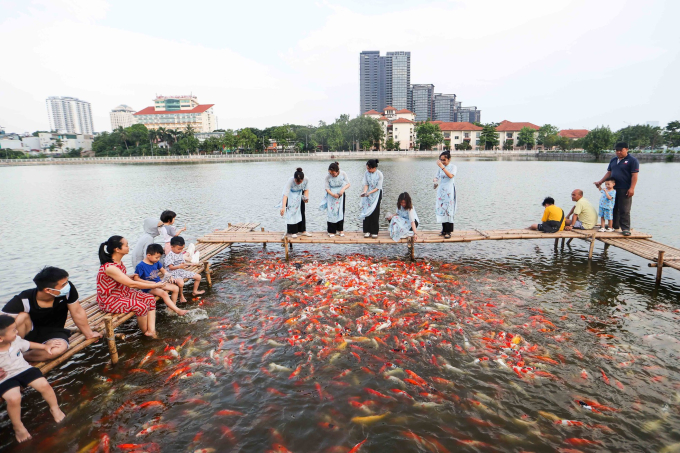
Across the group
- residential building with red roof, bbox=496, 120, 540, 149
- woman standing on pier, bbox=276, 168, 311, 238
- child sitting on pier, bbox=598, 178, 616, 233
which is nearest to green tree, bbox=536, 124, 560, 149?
residential building with red roof, bbox=496, 120, 540, 149

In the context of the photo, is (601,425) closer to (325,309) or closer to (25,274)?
(325,309)

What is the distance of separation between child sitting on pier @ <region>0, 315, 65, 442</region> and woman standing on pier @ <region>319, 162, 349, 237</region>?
8424mm

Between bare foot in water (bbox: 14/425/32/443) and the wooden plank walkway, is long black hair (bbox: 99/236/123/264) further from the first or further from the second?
bare foot in water (bbox: 14/425/32/443)

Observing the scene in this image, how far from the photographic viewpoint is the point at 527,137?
4564 inches

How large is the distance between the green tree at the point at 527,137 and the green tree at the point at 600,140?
126ft

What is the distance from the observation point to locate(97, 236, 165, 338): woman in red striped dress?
20.8 ft

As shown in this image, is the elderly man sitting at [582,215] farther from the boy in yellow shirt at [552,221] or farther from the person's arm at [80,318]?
the person's arm at [80,318]

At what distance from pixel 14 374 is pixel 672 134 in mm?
112061

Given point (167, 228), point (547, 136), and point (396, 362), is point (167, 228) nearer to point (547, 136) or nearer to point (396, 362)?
point (396, 362)

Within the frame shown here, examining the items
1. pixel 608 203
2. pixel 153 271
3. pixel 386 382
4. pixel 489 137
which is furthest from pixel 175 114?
pixel 386 382

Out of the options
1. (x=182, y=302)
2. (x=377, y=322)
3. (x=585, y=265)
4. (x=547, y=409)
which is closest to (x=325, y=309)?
(x=377, y=322)

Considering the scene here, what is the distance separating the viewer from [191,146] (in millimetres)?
114500

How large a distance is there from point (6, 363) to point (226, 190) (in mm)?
31036

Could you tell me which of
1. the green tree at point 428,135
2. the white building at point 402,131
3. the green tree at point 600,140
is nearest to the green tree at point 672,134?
the green tree at point 600,140
